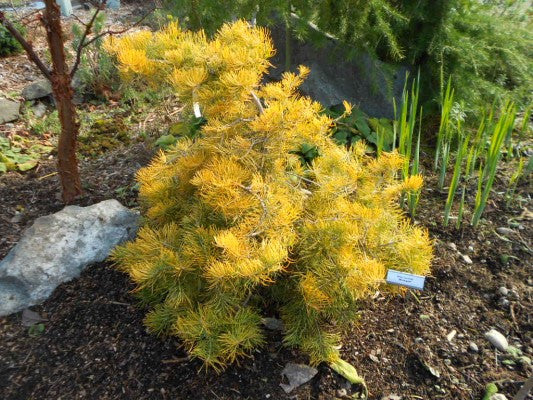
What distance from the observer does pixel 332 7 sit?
3.02 metres

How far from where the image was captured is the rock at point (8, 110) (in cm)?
370

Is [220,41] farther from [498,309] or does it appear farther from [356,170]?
[498,309]

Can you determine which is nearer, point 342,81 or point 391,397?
point 391,397

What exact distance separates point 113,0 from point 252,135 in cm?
556

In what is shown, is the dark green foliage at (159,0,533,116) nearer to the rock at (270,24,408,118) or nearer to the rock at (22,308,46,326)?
the rock at (270,24,408,118)

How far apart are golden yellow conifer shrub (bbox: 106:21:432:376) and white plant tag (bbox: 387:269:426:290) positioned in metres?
0.03

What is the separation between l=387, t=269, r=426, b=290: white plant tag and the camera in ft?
4.79

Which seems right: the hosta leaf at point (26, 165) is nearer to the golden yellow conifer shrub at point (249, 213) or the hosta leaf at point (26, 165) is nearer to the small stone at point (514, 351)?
the golden yellow conifer shrub at point (249, 213)

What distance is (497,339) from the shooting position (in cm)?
186

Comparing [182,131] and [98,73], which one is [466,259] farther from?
[98,73]

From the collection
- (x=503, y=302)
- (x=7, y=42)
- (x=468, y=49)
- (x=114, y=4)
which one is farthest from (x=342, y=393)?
(x=114, y=4)

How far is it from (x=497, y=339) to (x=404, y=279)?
0.68 metres

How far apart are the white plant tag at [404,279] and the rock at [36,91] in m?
3.49

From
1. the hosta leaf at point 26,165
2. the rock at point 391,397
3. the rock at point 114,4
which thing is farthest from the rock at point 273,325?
the rock at point 114,4
